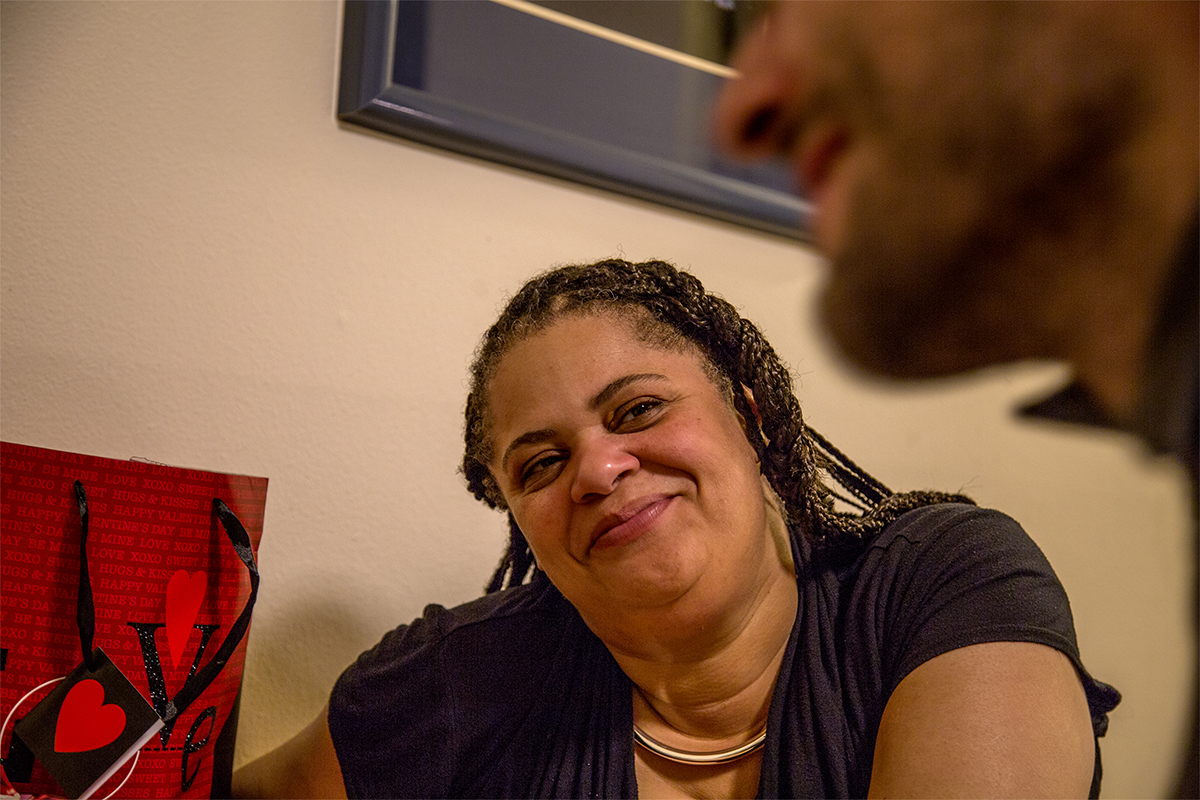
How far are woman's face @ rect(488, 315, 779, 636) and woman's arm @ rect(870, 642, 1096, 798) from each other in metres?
0.13

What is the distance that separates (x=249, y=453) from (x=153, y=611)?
0.14 m

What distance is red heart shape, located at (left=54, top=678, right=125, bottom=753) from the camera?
53 cm

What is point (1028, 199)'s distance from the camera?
0.18 metres

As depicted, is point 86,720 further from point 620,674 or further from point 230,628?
point 620,674

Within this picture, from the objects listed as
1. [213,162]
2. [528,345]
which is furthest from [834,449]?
[213,162]

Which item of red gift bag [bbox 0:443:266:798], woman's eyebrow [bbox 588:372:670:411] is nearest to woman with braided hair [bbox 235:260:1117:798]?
woman's eyebrow [bbox 588:372:670:411]

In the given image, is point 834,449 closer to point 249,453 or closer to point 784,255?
point 784,255

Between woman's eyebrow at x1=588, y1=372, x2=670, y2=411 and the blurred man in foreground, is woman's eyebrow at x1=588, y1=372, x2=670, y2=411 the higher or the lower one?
the lower one

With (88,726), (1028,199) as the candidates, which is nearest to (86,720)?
(88,726)

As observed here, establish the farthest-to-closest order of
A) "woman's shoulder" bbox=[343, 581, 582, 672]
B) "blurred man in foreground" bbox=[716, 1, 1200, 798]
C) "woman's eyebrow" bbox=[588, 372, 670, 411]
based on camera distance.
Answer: "woman's shoulder" bbox=[343, 581, 582, 672], "woman's eyebrow" bbox=[588, 372, 670, 411], "blurred man in foreground" bbox=[716, 1, 1200, 798]

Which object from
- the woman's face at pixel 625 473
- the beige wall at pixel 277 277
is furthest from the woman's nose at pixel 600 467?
the beige wall at pixel 277 277

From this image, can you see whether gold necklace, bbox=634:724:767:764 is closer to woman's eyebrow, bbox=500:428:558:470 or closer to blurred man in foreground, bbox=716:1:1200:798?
woman's eyebrow, bbox=500:428:558:470

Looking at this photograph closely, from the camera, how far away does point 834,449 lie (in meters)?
0.60

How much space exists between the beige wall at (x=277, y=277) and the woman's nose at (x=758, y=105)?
39 centimetres
